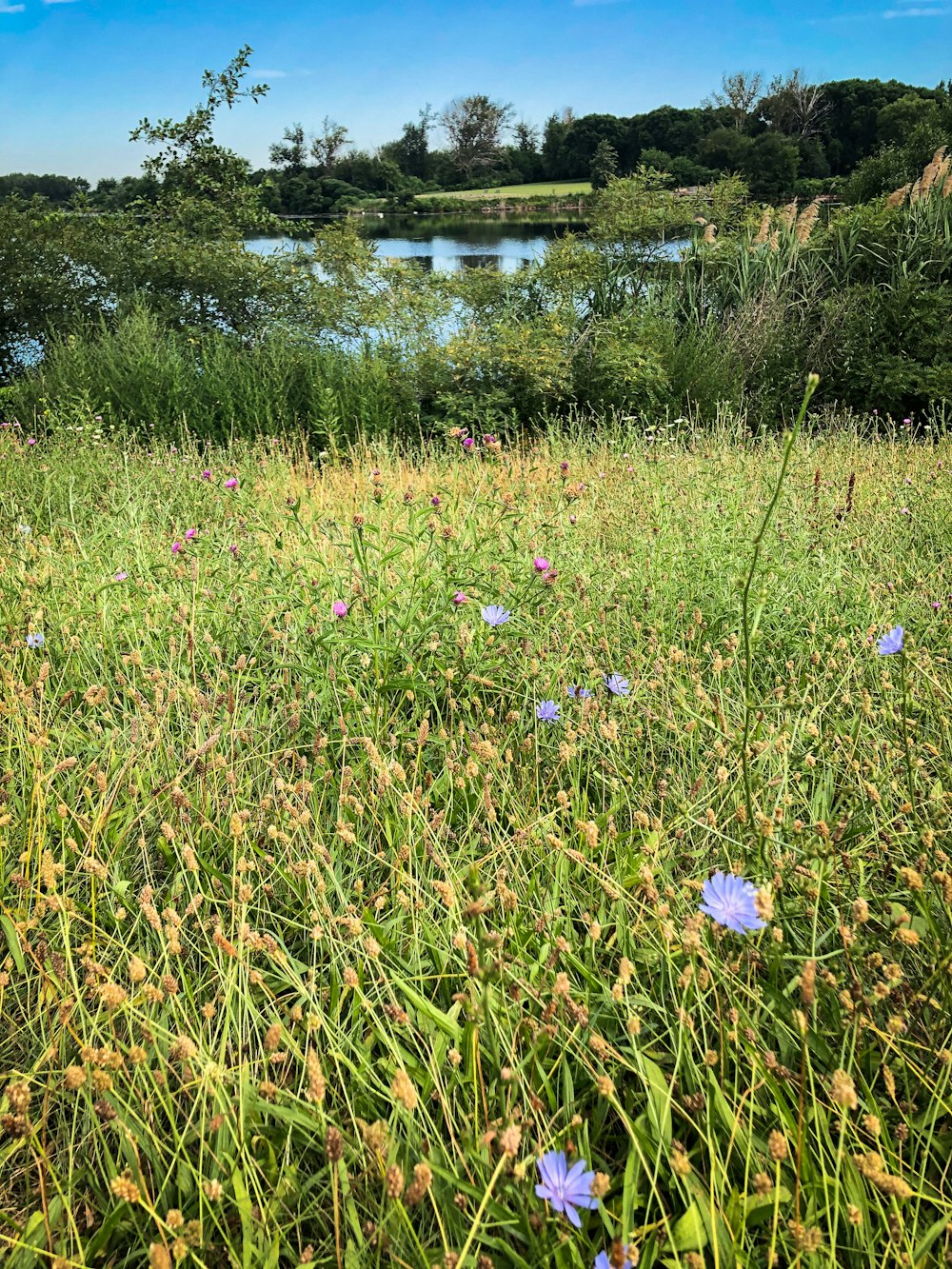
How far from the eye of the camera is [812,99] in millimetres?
34844

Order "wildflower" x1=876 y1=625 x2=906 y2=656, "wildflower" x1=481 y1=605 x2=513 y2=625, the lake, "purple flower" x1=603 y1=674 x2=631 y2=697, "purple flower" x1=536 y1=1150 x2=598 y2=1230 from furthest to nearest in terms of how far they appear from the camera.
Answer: the lake → "wildflower" x1=481 y1=605 x2=513 y2=625 → "purple flower" x1=603 y1=674 x2=631 y2=697 → "wildflower" x1=876 y1=625 x2=906 y2=656 → "purple flower" x1=536 y1=1150 x2=598 y2=1230

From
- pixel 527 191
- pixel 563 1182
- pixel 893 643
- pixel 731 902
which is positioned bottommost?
pixel 563 1182

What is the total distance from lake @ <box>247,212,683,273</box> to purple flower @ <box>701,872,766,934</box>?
372 inches

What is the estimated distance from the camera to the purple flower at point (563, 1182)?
782 millimetres

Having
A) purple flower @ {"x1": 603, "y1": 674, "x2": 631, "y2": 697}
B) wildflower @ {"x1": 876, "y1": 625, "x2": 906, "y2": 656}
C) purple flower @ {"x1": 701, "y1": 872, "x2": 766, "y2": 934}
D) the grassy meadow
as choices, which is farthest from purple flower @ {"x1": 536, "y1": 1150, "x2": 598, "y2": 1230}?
purple flower @ {"x1": 603, "y1": 674, "x2": 631, "y2": 697}

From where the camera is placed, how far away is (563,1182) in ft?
2.64

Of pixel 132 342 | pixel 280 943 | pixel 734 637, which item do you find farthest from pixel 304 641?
pixel 132 342

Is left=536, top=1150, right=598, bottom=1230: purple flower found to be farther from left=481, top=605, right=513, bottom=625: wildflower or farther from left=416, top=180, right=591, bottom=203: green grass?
left=416, top=180, right=591, bottom=203: green grass

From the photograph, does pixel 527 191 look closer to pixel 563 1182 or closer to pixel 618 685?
pixel 618 685

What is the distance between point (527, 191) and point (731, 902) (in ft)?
178

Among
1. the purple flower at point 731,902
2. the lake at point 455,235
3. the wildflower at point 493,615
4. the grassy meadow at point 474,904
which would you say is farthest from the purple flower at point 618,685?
the lake at point 455,235

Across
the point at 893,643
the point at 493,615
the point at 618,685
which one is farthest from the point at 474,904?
the point at 493,615

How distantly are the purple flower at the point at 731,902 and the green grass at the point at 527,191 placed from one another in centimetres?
4750

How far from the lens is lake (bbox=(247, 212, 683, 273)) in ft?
50.3
